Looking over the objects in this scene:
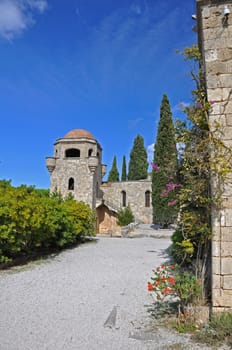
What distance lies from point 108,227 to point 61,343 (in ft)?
75.9

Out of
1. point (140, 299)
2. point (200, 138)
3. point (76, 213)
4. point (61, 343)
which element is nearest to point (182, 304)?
point (140, 299)

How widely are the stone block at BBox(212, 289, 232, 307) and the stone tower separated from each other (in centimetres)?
1991

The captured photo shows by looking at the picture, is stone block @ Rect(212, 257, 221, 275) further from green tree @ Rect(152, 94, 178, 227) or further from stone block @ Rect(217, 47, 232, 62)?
Result: green tree @ Rect(152, 94, 178, 227)

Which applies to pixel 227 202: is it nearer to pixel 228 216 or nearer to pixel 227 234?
pixel 228 216

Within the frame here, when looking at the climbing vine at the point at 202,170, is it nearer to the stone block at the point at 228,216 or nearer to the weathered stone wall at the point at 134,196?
the stone block at the point at 228,216

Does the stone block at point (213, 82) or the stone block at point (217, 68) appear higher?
the stone block at point (217, 68)

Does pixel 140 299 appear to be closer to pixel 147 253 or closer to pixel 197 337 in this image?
pixel 197 337

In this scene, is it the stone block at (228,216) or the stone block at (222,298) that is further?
the stone block at (228,216)

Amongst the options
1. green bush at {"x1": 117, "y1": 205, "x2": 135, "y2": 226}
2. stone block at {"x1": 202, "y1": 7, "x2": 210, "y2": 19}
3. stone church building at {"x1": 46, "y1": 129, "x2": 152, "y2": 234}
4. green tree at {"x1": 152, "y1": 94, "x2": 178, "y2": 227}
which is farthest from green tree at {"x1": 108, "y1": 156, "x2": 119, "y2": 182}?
stone block at {"x1": 202, "y1": 7, "x2": 210, "y2": 19}

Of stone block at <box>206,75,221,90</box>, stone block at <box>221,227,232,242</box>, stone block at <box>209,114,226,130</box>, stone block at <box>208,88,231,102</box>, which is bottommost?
stone block at <box>221,227,232,242</box>

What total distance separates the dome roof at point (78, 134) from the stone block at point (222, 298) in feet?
72.0

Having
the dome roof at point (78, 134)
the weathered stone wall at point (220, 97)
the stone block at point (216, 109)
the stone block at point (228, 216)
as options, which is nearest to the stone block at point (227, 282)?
the weathered stone wall at point (220, 97)

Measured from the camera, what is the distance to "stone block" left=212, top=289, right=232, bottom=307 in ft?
10.6

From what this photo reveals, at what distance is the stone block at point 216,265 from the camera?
10.8ft
